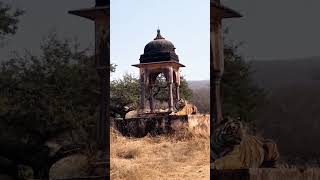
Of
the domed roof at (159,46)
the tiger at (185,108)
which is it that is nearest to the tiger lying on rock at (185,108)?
the tiger at (185,108)

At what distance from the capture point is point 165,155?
41.1ft

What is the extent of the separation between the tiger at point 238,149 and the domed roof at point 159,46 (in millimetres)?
6143

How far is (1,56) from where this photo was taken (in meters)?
7.54

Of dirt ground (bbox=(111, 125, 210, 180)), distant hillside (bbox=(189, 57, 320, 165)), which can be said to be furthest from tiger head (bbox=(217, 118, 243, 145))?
dirt ground (bbox=(111, 125, 210, 180))

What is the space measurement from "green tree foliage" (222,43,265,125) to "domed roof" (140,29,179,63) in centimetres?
569

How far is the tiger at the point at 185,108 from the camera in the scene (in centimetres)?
1257

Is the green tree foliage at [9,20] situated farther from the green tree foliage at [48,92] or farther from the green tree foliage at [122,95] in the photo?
the green tree foliage at [122,95]

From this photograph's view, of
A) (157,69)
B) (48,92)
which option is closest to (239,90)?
(48,92)

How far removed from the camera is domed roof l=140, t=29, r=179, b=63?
1337 centimetres

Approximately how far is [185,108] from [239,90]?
5188 millimetres

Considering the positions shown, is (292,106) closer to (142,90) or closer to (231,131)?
(231,131)

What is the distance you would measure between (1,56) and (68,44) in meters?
0.94

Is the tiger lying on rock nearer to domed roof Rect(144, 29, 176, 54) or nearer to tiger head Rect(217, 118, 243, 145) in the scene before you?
domed roof Rect(144, 29, 176, 54)

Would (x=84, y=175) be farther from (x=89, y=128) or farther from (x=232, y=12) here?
(x=232, y=12)
